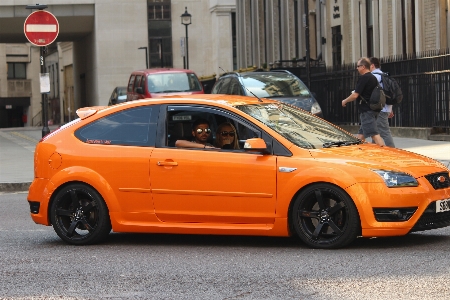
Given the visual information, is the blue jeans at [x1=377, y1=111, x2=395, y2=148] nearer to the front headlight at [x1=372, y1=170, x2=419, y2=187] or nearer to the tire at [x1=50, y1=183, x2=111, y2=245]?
the tire at [x1=50, y1=183, x2=111, y2=245]

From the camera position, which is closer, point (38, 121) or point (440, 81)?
point (440, 81)

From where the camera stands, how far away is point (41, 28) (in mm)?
24328

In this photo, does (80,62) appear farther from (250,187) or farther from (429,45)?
(250,187)

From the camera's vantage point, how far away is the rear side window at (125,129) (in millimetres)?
10484

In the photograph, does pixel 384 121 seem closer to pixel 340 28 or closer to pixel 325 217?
pixel 325 217

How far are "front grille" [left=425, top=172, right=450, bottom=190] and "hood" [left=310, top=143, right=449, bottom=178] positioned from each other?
0.04 m

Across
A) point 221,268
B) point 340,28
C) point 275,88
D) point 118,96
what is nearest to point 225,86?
point 275,88

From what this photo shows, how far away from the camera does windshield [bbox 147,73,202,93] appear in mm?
29562

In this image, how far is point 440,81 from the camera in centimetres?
2403

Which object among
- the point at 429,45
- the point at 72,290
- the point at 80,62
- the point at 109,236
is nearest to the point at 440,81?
the point at 429,45

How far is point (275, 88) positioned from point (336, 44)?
17.4 m

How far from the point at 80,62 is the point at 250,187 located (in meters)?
63.1

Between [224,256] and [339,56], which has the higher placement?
[339,56]

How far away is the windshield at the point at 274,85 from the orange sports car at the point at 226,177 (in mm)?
12208
